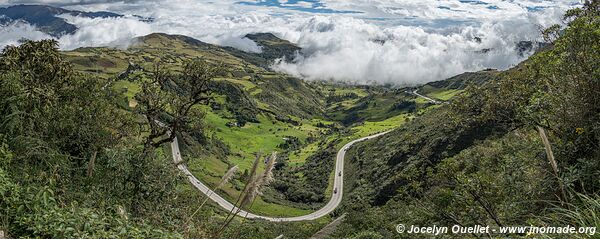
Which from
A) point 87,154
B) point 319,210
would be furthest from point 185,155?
point 319,210

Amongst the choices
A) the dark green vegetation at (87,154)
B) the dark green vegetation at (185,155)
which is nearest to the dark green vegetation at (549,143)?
the dark green vegetation at (185,155)

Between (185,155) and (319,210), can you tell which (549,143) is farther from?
(319,210)

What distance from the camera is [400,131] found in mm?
166625

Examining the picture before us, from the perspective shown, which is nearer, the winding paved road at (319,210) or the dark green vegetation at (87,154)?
the dark green vegetation at (87,154)

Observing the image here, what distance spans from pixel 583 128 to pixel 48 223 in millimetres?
14319

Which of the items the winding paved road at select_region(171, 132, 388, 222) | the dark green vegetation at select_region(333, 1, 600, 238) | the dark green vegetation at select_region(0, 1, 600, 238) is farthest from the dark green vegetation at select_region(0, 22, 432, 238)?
the winding paved road at select_region(171, 132, 388, 222)

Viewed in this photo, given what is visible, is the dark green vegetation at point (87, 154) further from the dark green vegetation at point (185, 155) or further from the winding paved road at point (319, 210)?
Result: the winding paved road at point (319, 210)

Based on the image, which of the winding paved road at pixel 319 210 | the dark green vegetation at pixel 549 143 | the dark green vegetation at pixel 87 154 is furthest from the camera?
the winding paved road at pixel 319 210

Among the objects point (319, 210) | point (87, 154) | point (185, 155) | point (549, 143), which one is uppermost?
point (549, 143)

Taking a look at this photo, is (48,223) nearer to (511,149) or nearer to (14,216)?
(14,216)

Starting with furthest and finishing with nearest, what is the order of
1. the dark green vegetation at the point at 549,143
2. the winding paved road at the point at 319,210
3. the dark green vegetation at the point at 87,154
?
the winding paved road at the point at 319,210
the dark green vegetation at the point at 549,143
the dark green vegetation at the point at 87,154

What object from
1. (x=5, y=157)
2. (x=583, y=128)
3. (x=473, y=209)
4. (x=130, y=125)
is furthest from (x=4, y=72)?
(x=583, y=128)

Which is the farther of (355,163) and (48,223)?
(355,163)

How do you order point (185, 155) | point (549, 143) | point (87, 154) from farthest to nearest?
point (185, 155) → point (87, 154) → point (549, 143)
